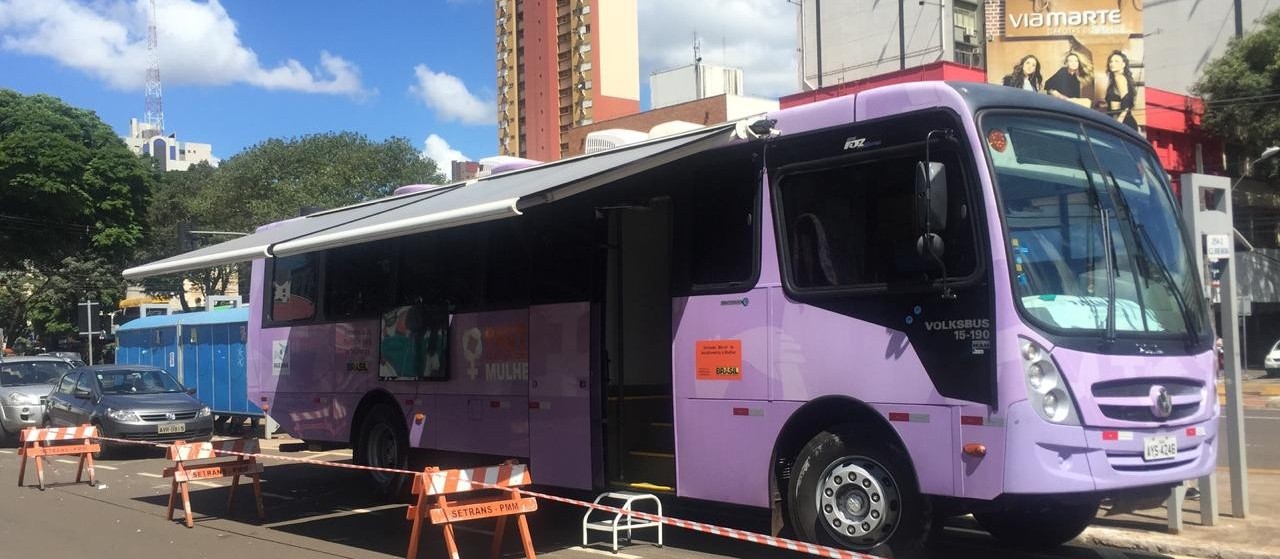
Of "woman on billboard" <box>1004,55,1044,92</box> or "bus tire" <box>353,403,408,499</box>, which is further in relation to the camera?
"woman on billboard" <box>1004,55,1044,92</box>

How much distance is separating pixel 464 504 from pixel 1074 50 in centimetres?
3044

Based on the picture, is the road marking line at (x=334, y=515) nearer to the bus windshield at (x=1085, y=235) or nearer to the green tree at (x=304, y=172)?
the bus windshield at (x=1085, y=235)

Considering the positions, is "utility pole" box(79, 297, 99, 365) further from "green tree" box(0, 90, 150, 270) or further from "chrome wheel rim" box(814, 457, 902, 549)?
"chrome wheel rim" box(814, 457, 902, 549)

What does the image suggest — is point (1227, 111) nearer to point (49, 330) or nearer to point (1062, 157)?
point (1062, 157)

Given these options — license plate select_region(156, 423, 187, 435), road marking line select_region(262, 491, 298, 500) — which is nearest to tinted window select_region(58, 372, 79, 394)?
license plate select_region(156, 423, 187, 435)

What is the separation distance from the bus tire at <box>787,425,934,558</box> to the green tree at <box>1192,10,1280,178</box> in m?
32.3

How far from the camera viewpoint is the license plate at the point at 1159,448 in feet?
21.7

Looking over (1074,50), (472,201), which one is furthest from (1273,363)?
(472,201)

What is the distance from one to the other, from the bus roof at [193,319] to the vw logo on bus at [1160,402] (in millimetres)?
18081

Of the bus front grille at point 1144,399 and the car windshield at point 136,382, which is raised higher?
the bus front grille at point 1144,399

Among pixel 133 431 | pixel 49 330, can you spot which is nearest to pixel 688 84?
pixel 49 330

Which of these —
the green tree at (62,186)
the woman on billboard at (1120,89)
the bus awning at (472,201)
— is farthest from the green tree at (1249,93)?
the green tree at (62,186)

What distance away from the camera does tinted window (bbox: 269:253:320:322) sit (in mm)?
12930

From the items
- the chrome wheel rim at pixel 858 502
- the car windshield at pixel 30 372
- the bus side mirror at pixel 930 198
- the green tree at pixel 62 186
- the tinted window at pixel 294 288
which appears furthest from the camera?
the green tree at pixel 62 186
